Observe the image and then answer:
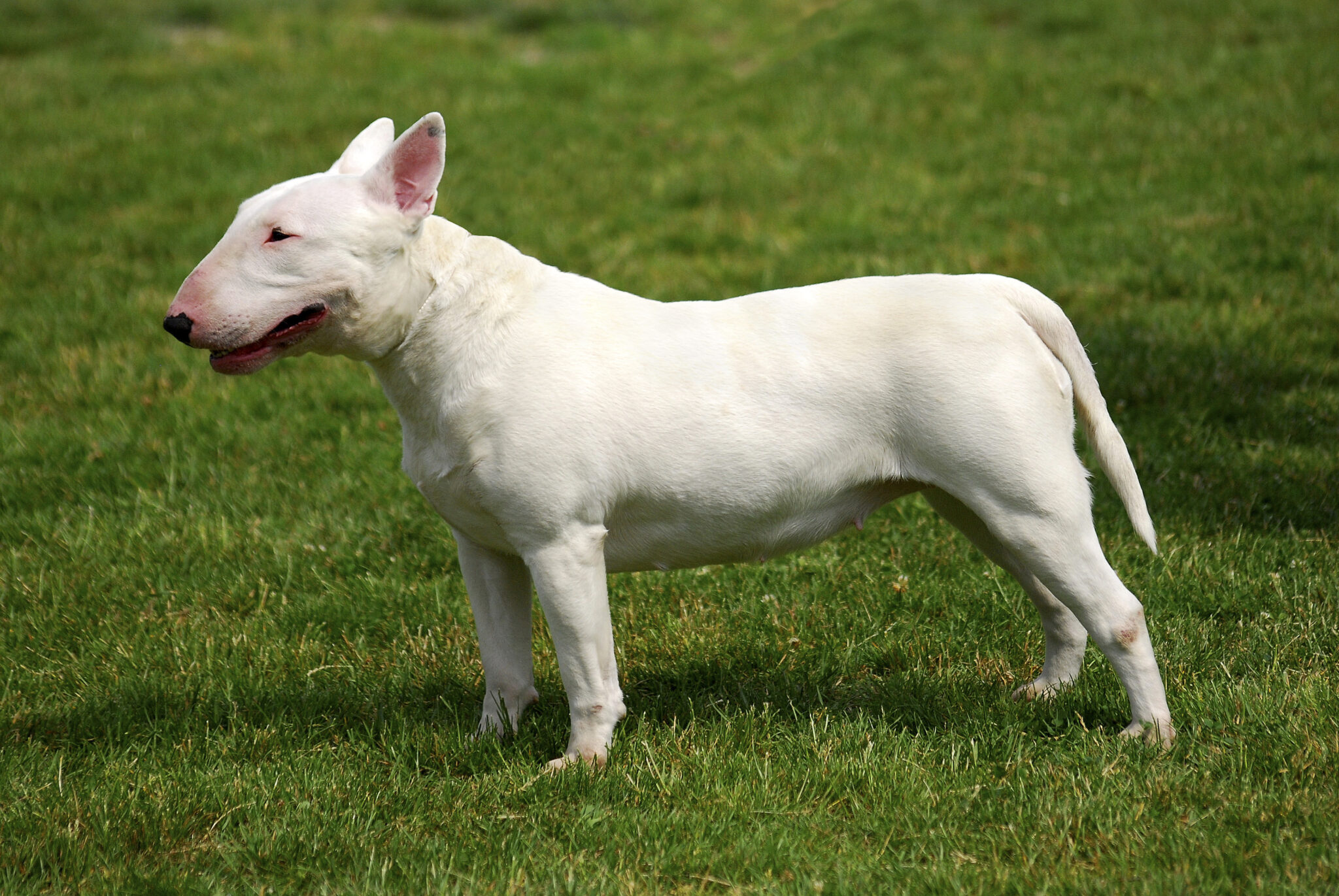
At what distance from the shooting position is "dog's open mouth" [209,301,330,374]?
339 centimetres

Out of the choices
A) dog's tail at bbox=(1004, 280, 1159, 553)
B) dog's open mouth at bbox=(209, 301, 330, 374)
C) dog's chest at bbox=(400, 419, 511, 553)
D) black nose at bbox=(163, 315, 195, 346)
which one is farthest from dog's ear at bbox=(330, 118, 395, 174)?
dog's tail at bbox=(1004, 280, 1159, 553)

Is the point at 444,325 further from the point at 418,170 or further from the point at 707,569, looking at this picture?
the point at 707,569

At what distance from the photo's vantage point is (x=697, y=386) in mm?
3555

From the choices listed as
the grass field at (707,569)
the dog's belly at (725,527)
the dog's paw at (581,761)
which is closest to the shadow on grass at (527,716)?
the grass field at (707,569)

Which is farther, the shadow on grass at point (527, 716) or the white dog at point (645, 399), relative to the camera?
the shadow on grass at point (527, 716)

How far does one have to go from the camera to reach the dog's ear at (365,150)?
12.3 ft

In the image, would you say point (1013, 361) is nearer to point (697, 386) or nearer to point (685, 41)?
point (697, 386)

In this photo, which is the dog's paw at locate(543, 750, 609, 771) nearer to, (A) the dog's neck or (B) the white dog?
(B) the white dog

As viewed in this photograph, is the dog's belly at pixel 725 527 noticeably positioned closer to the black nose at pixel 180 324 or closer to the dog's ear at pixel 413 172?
the dog's ear at pixel 413 172

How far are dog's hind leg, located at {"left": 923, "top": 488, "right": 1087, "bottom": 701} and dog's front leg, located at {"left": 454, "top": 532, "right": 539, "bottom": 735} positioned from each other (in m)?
1.33

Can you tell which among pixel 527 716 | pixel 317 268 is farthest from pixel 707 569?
pixel 317 268

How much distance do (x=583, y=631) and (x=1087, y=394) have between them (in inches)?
64.1

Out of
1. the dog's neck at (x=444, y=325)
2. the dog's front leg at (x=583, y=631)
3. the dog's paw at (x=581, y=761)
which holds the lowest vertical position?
the dog's paw at (x=581, y=761)

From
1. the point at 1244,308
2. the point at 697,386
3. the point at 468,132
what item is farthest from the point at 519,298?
the point at 468,132
